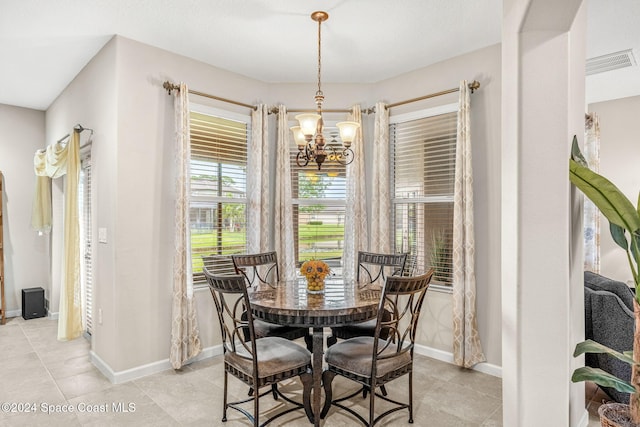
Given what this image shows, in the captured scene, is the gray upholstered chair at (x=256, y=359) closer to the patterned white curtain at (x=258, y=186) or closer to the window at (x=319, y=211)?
the patterned white curtain at (x=258, y=186)

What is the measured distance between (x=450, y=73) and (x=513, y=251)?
223 centimetres

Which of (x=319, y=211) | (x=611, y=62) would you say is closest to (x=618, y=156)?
(x=611, y=62)

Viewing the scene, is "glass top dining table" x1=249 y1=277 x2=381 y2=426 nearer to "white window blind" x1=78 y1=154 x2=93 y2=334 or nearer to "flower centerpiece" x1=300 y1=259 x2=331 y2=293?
"flower centerpiece" x1=300 y1=259 x2=331 y2=293

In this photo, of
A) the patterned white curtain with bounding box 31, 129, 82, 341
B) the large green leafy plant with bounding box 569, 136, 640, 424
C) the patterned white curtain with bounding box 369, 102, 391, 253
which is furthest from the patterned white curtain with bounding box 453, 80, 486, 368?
the patterned white curtain with bounding box 31, 129, 82, 341

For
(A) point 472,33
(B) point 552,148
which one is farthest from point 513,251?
(A) point 472,33

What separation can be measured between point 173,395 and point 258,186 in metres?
2.07

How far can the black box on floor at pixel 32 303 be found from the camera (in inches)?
199

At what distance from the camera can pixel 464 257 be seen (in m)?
3.40

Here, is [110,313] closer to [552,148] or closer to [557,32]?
[552,148]

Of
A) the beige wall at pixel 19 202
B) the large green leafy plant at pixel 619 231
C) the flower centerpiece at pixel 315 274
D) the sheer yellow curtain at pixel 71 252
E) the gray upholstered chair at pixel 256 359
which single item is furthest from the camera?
the beige wall at pixel 19 202

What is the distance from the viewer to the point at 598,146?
4703 millimetres

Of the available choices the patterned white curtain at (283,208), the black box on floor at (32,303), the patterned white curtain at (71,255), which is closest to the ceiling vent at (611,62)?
the patterned white curtain at (283,208)

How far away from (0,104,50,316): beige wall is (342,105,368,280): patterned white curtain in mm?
4455

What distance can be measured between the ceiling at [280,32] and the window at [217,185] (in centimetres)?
60
